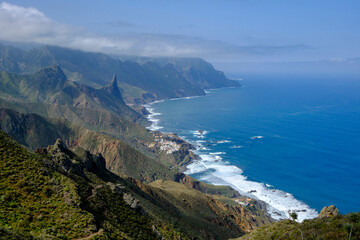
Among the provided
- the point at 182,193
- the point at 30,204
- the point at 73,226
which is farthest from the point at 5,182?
the point at 182,193

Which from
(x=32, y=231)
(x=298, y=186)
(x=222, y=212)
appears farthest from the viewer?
(x=298, y=186)

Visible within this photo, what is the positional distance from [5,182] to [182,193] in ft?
289

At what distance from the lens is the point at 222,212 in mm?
117875

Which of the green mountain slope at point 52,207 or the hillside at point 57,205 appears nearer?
the green mountain slope at point 52,207

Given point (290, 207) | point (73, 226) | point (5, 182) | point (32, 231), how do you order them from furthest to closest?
point (290, 207)
point (5, 182)
point (73, 226)
point (32, 231)

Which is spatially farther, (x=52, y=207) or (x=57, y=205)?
(x=57, y=205)

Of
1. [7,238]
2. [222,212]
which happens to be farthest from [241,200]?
[7,238]

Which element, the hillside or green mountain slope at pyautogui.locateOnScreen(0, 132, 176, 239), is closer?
green mountain slope at pyautogui.locateOnScreen(0, 132, 176, 239)

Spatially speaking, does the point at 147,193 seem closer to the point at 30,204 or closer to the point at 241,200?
the point at 30,204

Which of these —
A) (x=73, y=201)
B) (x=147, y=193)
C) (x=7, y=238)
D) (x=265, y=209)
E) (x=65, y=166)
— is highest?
(x=7, y=238)

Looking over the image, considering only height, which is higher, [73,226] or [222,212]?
[73,226]

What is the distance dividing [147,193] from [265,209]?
95.5 metres

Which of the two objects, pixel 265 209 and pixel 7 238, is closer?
pixel 7 238

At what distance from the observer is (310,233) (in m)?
31.3
